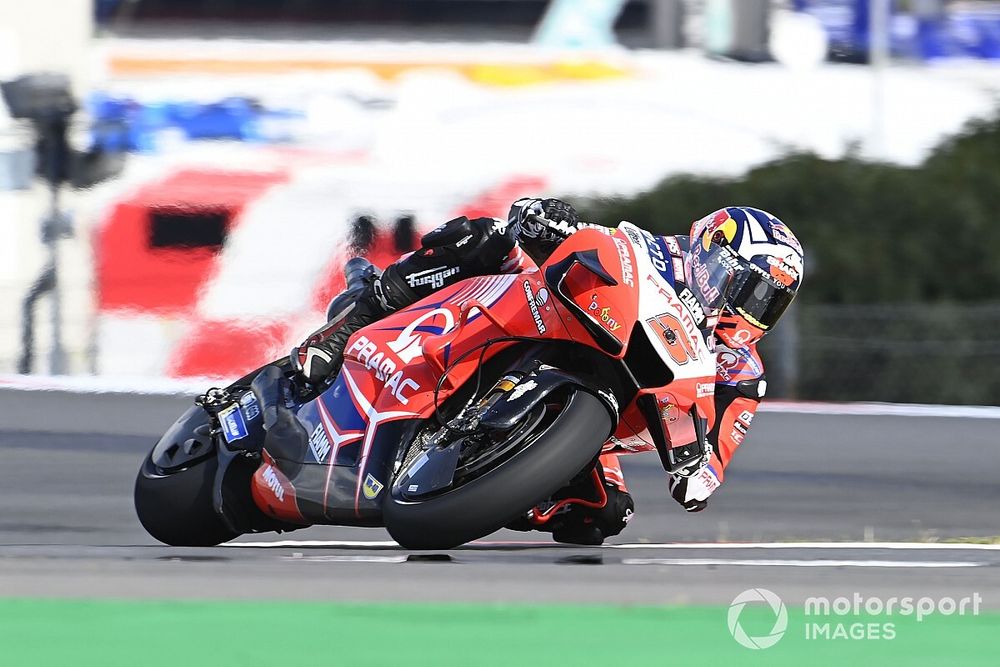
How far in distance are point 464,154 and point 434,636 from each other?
13.2m

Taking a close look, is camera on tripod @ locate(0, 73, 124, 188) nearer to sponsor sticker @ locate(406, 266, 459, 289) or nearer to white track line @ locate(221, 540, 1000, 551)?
white track line @ locate(221, 540, 1000, 551)

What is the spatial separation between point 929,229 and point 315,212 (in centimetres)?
515

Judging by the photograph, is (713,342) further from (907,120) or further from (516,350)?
(907,120)

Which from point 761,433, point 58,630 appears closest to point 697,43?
point 761,433

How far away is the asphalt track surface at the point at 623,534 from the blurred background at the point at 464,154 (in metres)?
1.31

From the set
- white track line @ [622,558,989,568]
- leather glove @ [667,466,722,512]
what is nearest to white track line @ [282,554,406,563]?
white track line @ [622,558,989,568]

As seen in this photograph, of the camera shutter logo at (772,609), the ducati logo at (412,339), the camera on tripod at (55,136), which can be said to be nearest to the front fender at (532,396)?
the ducati logo at (412,339)

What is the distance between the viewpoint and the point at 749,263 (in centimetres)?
440

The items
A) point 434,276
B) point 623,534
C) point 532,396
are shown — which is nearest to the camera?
point 532,396

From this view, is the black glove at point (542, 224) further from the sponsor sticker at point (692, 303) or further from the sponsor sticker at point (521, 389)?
the sponsor sticker at point (521, 389)

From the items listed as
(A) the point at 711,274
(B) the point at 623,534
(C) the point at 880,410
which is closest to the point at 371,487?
(A) the point at 711,274

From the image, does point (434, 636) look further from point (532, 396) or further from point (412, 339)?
point (412, 339)

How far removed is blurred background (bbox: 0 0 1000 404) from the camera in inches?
412

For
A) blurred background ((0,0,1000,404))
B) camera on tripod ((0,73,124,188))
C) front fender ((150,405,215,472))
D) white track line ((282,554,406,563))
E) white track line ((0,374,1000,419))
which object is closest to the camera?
white track line ((282,554,406,563))
